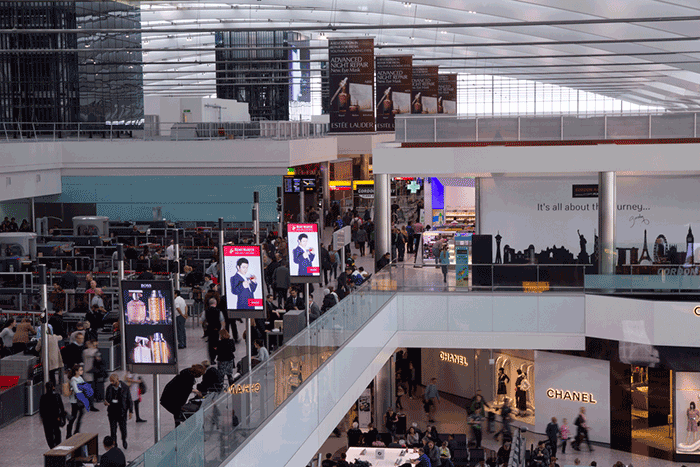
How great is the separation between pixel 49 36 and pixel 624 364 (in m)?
30.3

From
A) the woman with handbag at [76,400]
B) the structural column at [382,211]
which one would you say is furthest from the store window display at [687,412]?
the woman with handbag at [76,400]

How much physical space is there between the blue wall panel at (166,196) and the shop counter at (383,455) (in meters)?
16.3

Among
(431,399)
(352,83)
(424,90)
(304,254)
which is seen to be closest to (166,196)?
(424,90)

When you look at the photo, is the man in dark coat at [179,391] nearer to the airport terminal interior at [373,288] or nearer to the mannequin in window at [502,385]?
the airport terminal interior at [373,288]

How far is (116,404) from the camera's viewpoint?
12.6m

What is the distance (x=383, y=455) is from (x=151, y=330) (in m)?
10.2

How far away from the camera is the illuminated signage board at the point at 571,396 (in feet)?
79.7

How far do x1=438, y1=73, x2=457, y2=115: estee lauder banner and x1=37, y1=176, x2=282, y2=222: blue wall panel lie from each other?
996cm

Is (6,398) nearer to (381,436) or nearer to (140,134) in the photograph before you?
(381,436)

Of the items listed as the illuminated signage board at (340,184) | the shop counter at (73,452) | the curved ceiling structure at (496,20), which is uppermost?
the curved ceiling structure at (496,20)

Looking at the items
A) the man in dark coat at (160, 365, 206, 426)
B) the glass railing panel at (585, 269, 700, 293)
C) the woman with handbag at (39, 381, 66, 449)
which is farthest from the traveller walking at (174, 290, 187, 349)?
the glass railing panel at (585, 269, 700, 293)

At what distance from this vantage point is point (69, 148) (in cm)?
3428

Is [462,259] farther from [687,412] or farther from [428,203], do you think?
[428,203]

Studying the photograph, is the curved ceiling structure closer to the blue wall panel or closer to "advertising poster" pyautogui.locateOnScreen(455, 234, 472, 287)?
the blue wall panel
